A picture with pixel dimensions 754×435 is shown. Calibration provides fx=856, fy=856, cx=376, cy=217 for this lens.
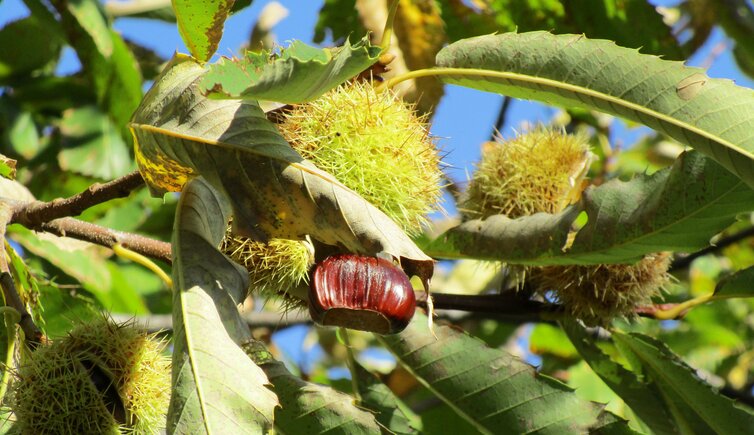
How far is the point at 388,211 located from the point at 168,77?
0.42 m

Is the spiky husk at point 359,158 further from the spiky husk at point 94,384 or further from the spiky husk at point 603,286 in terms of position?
the spiky husk at point 603,286

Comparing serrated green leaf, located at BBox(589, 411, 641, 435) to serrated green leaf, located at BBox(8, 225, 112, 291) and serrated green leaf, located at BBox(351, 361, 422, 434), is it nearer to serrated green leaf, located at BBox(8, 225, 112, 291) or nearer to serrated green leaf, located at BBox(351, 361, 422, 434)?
serrated green leaf, located at BBox(351, 361, 422, 434)

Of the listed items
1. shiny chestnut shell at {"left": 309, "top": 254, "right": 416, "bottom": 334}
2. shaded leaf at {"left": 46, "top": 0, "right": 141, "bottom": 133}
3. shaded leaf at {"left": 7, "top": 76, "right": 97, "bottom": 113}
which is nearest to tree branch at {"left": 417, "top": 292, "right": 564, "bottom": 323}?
shiny chestnut shell at {"left": 309, "top": 254, "right": 416, "bottom": 334}

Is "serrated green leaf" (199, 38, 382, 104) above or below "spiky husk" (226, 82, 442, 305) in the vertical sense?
above

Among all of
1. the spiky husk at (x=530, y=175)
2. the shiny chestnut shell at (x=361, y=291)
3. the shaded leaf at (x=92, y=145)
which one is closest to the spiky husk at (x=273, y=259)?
the shiny chestnut shell at (x=361, y=291)

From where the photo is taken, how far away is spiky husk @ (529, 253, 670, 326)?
1990 mm

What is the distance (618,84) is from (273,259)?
25.8 inches

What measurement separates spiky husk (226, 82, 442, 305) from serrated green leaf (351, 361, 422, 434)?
563 mm

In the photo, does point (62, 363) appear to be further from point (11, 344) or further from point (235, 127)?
point (235, 127)

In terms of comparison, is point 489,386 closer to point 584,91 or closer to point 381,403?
point 381,403

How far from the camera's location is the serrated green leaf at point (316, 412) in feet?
4.77

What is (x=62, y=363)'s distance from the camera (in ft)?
4.79

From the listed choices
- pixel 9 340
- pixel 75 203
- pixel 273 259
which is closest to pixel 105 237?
pixel 75 203

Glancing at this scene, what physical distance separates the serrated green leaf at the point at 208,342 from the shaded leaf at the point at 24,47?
169 centimetres
